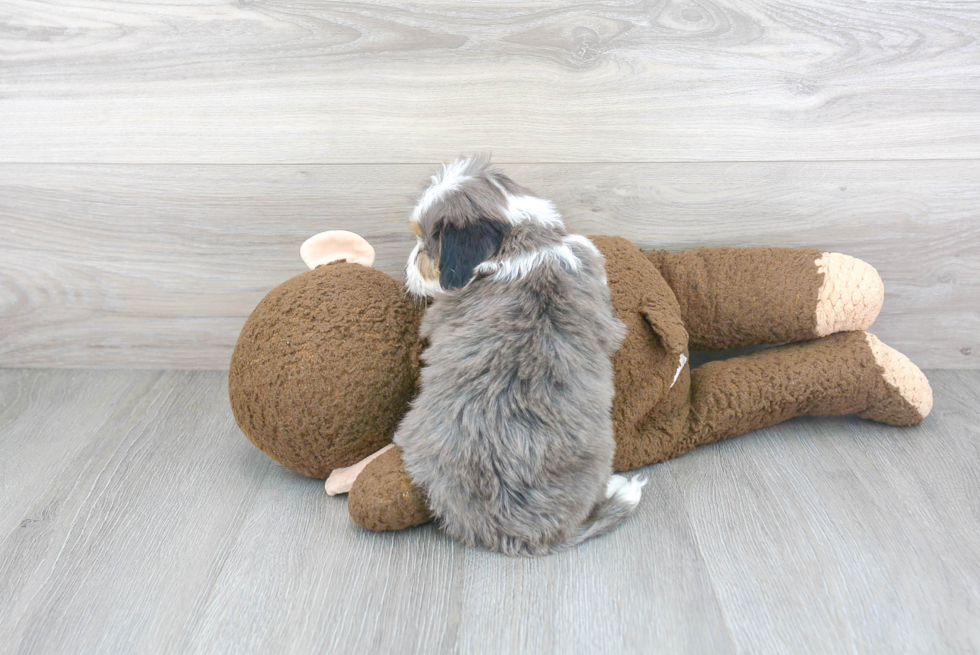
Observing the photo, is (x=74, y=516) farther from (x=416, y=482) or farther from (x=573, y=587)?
(x=573, y=587)

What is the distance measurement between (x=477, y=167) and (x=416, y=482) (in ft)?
1.46

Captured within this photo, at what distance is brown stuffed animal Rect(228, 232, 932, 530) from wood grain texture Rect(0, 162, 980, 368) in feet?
0.40

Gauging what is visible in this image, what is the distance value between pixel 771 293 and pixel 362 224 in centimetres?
76

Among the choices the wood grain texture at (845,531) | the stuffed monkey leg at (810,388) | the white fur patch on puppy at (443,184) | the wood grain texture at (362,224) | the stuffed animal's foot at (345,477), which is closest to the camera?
the wood grain texture at (845,531)

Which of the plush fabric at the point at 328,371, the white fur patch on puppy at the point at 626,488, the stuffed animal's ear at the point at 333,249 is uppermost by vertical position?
the stuffed animal's ear at the point at 333,249

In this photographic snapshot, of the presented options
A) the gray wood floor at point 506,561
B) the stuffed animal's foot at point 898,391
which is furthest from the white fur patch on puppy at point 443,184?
the stuffed animal's foot at point 898,391

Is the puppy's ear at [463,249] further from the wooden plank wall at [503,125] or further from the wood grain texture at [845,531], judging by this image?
the wood grain texture at [845,531]

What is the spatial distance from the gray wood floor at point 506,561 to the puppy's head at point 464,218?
1.25ft

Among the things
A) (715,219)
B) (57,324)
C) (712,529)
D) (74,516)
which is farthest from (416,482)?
(57,324)

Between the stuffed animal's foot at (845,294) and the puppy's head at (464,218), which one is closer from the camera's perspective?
the puppy's head at (464,218)

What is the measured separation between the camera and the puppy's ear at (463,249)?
36.6 inches

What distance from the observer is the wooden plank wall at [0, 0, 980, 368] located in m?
1.24

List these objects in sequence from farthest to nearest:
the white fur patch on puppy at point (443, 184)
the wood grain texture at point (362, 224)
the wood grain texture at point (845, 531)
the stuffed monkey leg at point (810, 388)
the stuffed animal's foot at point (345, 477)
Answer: the wood grain texture at point (362, 224) → the stuffed monkey leg at point (810, 388) → the stuffed animal's foot at point (345, 477) → the white fur patch on puppy at point (443, 184) → the wood grain texture at point (845, 531)

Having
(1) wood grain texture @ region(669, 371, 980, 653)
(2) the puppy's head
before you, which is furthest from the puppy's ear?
→ (1) wood grain texture @ region(669, 371, 980, 653)
